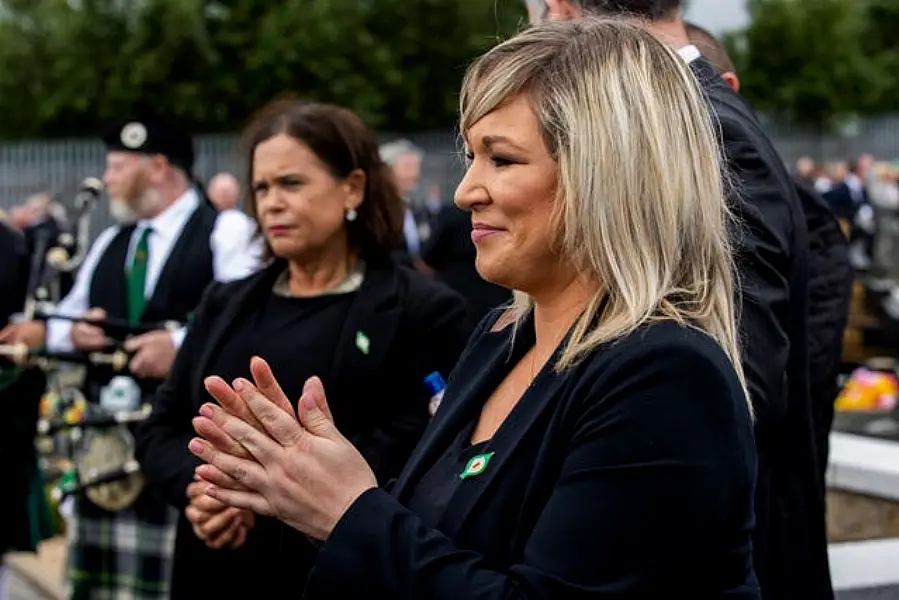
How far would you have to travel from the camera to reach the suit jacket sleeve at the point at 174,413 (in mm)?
3529

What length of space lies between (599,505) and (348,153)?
2.13m

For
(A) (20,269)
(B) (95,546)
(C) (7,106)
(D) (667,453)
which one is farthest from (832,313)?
(C) (7,106)

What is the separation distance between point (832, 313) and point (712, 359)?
6.19ft

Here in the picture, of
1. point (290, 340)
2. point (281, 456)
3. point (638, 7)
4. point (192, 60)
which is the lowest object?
point (290, 340)

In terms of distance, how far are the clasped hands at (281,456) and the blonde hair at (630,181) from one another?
1.14ft

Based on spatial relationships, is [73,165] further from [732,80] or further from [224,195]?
[732,80]

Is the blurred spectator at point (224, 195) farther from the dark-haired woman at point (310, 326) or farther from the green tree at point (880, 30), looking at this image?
the green tree at point (880, 30)

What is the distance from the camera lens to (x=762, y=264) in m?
2.63

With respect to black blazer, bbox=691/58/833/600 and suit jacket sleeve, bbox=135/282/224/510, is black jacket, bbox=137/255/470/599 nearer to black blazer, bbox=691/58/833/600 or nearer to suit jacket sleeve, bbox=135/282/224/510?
suit jacket sleeve, bbox=135/282/224/510

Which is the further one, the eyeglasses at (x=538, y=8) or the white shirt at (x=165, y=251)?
the white shirt at (x=165, y=251)

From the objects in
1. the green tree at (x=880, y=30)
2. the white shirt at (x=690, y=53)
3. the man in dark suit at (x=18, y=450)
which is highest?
the green tree at (x=880, y=30)

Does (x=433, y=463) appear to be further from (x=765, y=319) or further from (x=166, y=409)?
(x=166, y=409)

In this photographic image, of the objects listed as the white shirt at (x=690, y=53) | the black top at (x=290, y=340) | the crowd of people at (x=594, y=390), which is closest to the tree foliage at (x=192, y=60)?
the black top at (x=290, y=340)

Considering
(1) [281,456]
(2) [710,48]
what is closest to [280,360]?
(2) [710,48]
